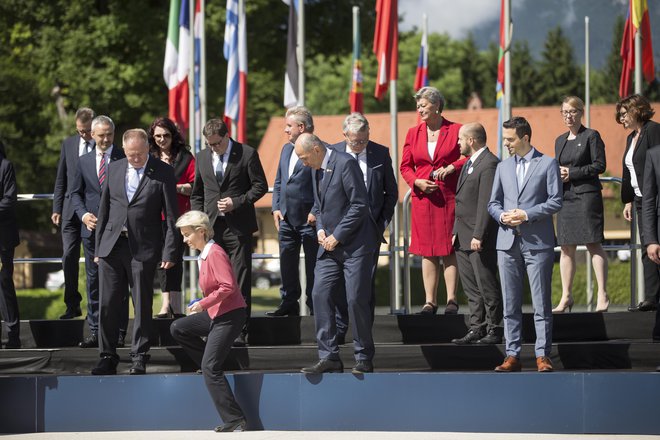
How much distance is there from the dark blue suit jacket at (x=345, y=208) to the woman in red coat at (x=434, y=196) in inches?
46.5

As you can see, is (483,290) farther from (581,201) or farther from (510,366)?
(581,201)

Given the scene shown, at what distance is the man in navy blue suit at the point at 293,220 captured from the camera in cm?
1069

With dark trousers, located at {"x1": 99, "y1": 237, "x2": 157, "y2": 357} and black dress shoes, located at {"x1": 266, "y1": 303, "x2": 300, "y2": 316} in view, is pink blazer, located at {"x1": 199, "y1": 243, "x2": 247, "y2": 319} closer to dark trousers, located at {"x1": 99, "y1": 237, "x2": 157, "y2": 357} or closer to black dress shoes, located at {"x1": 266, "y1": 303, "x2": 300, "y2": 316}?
dark trousers, located at {"x1": 99, "y1": 237, "x2": 157, "y2": 357}

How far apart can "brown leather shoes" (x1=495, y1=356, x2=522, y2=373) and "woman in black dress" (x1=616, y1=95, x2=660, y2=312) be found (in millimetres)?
1702

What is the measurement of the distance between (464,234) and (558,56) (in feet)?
206

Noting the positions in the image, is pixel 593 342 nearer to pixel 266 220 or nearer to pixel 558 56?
pixel 266 220

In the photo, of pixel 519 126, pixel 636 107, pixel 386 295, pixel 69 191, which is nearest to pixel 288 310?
pixel 69 191

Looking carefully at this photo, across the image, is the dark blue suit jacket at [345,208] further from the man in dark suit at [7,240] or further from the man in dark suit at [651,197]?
the man in dark suit at [7,240]

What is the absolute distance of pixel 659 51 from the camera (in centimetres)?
2339

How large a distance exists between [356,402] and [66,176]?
364 centimetres

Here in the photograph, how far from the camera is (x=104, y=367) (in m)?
9.99

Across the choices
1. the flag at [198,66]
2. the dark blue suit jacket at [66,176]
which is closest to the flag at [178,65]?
the flag at [198,66]

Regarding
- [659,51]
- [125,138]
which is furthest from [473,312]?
[659,51]

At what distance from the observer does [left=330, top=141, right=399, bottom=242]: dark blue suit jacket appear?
1006 centimetres
